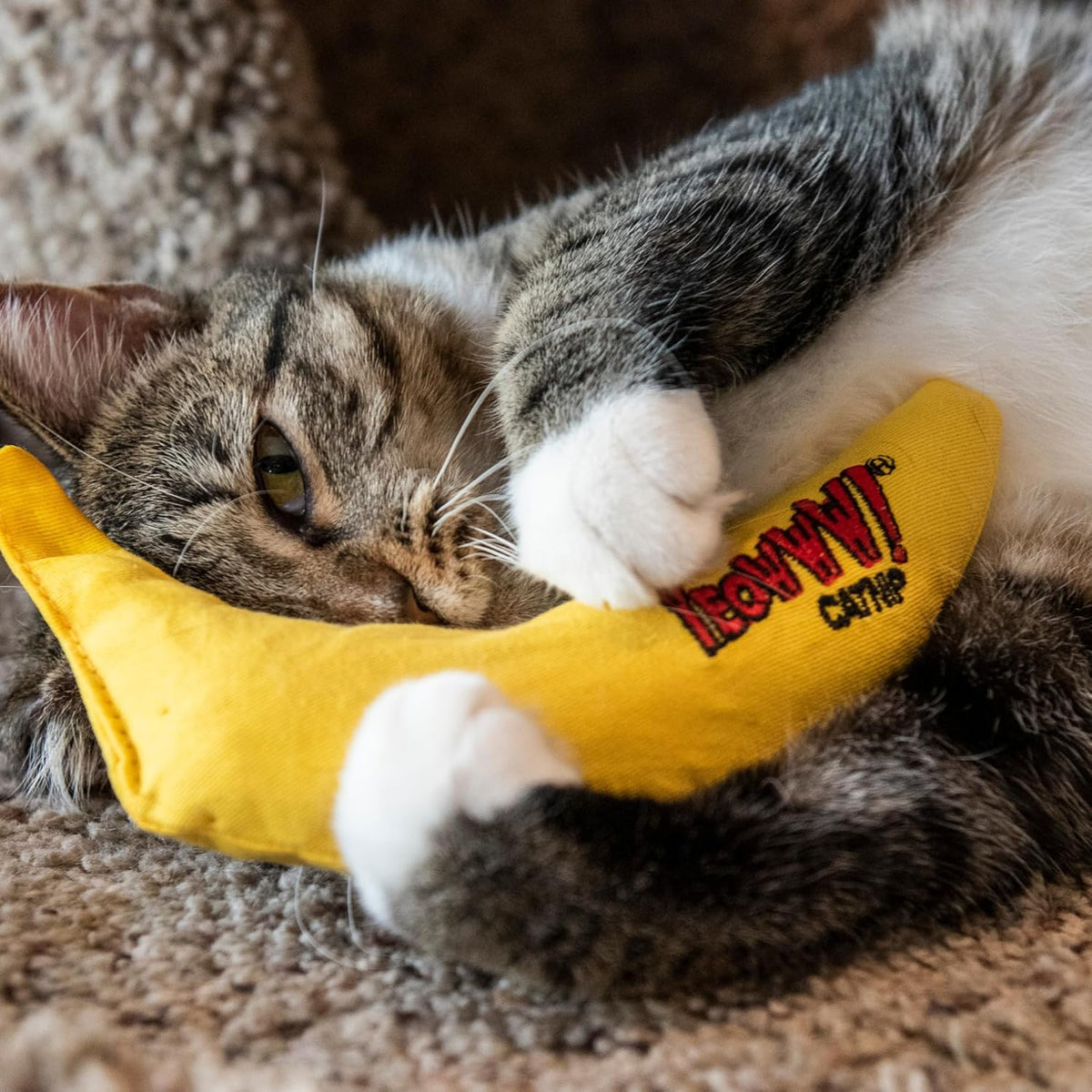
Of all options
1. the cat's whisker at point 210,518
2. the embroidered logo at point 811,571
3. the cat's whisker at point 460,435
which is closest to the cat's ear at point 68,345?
the cat's whisker at point 210,518

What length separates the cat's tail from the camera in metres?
0.55

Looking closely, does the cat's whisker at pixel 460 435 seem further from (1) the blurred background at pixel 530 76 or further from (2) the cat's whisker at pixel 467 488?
(1) the blurred background at pixel 530 76

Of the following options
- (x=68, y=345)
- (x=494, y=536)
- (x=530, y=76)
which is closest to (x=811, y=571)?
(x=494, y=536)

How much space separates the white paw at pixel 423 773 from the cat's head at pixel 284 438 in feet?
0.87

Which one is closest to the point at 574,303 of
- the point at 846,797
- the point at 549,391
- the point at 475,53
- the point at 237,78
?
the point at 549,391

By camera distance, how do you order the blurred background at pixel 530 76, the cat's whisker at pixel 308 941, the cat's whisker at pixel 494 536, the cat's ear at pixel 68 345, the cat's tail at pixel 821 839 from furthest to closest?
1. the blurred background at pixel 530 76
2. the cat's ear at pixel 68 345
3. the cat's whisker at pixel 494 536
4. the cat's whisker at pixel 308 941
5. the cat's tail at pixel 821 839

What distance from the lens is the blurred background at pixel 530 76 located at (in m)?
1.61

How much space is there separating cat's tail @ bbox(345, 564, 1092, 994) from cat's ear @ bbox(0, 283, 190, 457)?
70cm

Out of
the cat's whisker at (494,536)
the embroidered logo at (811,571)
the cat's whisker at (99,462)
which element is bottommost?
the cat's whisker at (494,536)

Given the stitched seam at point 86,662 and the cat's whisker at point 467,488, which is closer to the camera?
the stitched seam at point 86,662

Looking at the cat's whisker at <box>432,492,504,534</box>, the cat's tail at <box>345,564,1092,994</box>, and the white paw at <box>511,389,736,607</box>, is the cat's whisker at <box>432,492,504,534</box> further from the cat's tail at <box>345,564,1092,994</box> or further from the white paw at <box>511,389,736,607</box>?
the cat's tail at <box>345,564,1092,994</box>

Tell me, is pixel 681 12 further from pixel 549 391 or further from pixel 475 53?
pixel 549 391

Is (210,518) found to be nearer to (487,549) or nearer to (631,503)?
(487,549)

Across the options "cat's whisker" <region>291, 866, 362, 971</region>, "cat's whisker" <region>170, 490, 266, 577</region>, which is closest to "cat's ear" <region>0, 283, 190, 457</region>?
"cat's whisker" <region>170, 490, 266, 577</region>
